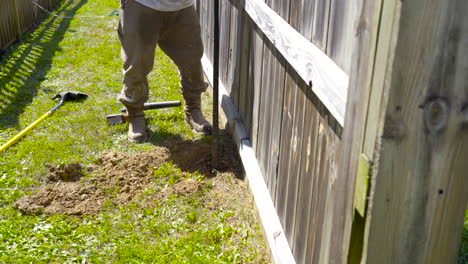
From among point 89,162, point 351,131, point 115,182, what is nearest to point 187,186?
point 115,182

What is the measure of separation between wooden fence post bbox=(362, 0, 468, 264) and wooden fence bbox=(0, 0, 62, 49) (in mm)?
7462

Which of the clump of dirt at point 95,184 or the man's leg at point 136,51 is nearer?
the clump of dirt at point 95,184

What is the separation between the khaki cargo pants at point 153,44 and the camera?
404cm

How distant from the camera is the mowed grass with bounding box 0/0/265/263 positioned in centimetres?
309

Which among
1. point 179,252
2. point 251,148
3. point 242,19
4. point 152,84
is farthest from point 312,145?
point 152,84

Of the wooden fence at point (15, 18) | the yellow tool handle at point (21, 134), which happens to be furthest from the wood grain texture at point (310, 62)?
the wooden fence at point (15, 18)

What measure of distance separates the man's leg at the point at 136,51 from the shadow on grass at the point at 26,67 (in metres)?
1.33

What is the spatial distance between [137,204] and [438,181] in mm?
2629

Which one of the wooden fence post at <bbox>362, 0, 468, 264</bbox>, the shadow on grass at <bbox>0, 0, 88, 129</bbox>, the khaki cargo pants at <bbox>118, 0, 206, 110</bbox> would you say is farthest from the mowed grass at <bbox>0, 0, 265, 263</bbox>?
the wooden fence post at <bbox>362, 0, 468, 264</bbox>

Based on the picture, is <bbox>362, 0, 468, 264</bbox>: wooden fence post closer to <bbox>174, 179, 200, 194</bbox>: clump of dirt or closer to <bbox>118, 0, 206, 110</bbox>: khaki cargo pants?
<bbox>174, 179, 200, 194</bbox>: clump of dirt

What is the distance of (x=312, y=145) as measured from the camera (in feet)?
7.48

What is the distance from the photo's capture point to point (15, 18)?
8.16m

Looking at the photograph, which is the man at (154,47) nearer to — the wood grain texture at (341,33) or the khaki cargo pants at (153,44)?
the khaki cargo pants at (153,44)

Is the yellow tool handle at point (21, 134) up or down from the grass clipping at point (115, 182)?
up
